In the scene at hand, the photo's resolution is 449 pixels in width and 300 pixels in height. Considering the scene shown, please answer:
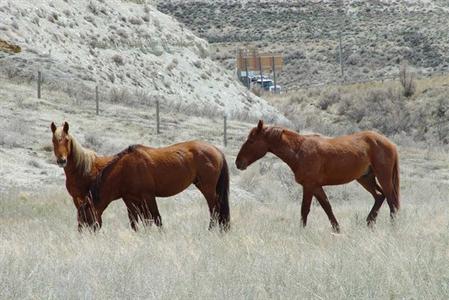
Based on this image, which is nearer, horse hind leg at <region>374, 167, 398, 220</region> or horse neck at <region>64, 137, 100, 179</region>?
horse neck at <region>64, 137, 100, 179</region>

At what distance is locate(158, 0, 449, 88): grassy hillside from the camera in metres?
69.2

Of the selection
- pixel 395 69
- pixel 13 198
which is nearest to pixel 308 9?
pixel 395 69

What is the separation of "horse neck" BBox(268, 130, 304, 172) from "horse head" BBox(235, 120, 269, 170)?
110 millimetres

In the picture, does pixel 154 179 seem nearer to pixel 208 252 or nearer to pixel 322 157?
pixel 322 157

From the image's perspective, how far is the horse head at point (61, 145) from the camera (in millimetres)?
10887

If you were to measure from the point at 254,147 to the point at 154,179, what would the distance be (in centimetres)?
162

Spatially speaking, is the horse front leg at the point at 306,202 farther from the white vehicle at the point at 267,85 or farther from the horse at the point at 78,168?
the white vehicle at the point at 267,85

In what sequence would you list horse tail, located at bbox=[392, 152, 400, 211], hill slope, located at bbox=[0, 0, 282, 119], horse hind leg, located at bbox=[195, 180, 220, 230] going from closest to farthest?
horse hind leg, located at bbox=[195, 180, 220, 230]
horse tail, located at bbox=[392, 152, 400, 211]
hill slope, located at bbox=[0, 0, 282, 119]

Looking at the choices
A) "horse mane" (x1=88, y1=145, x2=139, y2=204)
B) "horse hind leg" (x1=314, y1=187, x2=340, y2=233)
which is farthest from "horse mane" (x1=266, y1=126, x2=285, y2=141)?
"horse mane" (x1=88, y1=145, x2=139, y2=204)

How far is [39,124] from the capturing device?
2548 centimetres

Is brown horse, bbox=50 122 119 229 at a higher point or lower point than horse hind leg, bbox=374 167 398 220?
higher

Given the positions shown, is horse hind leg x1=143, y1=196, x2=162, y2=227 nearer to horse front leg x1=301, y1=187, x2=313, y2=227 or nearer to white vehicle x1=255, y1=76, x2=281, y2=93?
horse front leg x1=301, y1=187, x2=313, y2=227

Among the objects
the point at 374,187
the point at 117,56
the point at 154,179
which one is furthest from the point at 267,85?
the point at 154,179

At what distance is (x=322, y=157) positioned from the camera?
11.9 m
